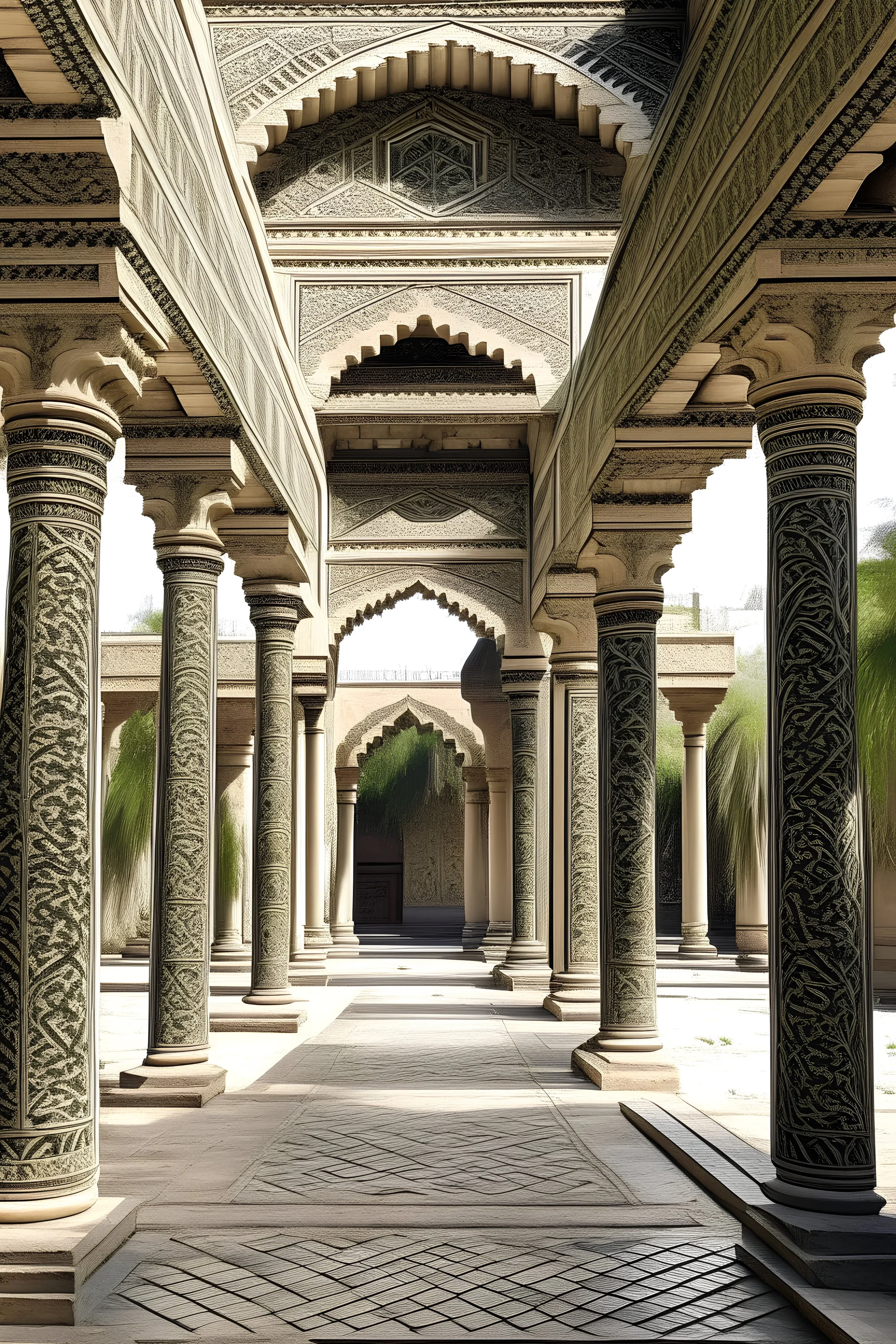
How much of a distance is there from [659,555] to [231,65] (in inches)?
181

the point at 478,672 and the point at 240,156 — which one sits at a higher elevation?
the point at 240,156

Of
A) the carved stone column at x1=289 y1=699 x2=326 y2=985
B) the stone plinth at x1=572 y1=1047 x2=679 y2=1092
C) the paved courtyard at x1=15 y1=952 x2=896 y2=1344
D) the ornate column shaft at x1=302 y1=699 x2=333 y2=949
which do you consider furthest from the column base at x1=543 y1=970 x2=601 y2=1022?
the ornate column shaft at x1=302 y1=699 x2=333 y2=949

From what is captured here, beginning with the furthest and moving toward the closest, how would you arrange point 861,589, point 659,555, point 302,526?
1. point 861,589
2. point 302,526
3. point 659,555

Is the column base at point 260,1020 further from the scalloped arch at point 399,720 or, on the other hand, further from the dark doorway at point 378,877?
the dark doorway at point 378,877

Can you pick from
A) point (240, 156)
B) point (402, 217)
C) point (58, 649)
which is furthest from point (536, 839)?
point (58, 649)

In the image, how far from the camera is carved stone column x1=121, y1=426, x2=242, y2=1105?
271 inches

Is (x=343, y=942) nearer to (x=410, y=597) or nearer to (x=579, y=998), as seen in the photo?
(x=410, y=597)

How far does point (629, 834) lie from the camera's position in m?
7.53

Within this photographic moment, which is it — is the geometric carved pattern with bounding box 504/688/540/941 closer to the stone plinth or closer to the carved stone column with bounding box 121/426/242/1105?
the stone plinth

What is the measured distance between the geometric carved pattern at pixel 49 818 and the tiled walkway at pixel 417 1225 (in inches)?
18.2

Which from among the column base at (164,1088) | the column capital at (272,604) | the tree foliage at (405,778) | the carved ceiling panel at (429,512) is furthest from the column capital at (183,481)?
the tree foliage at (405,778)

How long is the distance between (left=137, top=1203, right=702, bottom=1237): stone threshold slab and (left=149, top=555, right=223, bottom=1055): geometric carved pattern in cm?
213

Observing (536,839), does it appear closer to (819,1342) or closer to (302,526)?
(302,526)

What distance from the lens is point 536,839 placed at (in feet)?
46.3
